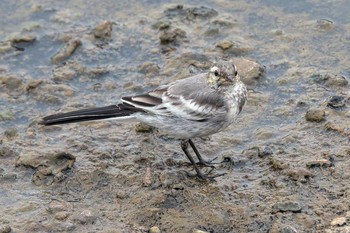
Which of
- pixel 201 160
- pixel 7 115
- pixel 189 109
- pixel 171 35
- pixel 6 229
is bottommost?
pixel 7 115

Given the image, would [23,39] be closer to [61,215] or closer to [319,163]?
[61,215]

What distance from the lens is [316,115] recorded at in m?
8.22

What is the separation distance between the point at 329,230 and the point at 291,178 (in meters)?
0.91

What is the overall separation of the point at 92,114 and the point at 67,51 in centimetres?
264

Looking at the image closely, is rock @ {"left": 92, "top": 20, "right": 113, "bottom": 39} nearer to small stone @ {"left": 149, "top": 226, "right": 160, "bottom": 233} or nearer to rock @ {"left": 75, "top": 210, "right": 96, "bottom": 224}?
→ rock @ {"left": 75, "top": 210, "right": 96, "bottom": 224}

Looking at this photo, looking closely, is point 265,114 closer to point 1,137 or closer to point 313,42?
point 313,42

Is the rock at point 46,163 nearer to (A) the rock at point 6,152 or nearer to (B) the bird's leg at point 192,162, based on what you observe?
(A) the rock at point 6,152

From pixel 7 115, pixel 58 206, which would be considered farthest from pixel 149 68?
pixel 58 206

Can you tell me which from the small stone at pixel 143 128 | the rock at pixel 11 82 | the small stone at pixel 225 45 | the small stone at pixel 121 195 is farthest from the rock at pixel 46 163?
the small stone at pixel 225 45

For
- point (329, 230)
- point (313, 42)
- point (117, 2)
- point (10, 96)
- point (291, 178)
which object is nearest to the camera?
→ point (329, 230)

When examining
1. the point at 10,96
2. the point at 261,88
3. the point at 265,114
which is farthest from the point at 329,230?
the point at 10,96

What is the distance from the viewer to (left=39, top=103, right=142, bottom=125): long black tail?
24.6ft

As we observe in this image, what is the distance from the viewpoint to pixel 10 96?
9.18 metres

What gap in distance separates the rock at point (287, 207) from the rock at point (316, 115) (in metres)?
1.62
